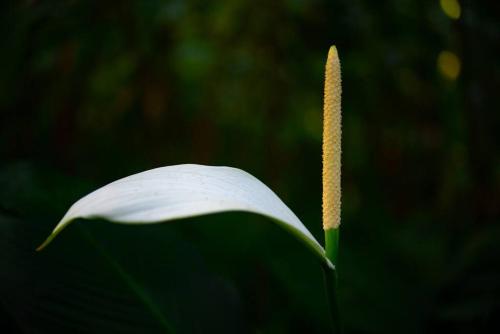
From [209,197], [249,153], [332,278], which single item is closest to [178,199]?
[209,197]

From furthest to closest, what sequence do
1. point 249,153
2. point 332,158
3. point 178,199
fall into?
point 249,153 → point 332,158 → point 178,199

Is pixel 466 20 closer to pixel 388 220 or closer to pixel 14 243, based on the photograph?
pixel 388 220

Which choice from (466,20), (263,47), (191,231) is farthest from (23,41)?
(466,20)

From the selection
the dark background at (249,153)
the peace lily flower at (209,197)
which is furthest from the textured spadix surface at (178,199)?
the dark background at (249,153)

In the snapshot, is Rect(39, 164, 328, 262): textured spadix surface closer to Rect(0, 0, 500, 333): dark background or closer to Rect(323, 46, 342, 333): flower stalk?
Rect(323, 46, 342, 333): flower stalk

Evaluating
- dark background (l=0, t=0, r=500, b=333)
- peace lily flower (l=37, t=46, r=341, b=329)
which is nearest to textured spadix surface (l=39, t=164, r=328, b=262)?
peace lily flower (l=37, t=46, r=341, b=329)

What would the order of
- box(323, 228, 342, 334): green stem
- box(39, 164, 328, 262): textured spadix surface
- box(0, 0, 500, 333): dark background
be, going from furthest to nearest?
box(0, 0, 500, 333): dark background → box(323, 228, 342, 334): green stem → box(39, 164, 328, 262): textured spadix surface

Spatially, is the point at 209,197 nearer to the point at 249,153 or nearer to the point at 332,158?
the point at 332,158
